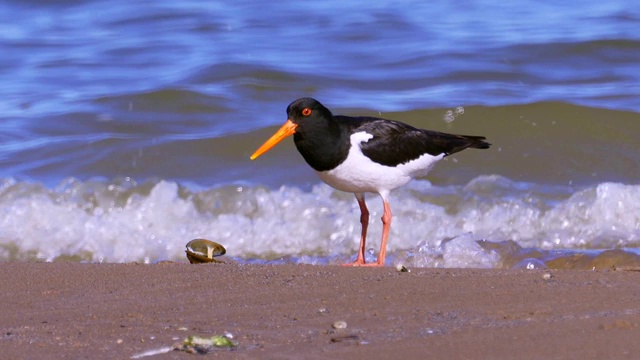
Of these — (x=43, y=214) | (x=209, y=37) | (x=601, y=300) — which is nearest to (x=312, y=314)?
(x=601, y=300)

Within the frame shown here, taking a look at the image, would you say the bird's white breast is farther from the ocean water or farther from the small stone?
the small stone

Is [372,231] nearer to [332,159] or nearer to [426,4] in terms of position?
[332,159]

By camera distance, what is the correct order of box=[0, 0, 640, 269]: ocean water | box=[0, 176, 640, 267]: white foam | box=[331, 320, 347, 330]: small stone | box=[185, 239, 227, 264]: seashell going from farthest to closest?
box=[0, 0, 640, 269]: ocean water → box=[0, 176, 640, 267]: white foam → box=[185, 239, 227, 264]: seashell → box=[331, 320, 347, 330]: small stone

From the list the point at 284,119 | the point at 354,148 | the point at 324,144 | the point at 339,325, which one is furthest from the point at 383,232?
the point at 284,119

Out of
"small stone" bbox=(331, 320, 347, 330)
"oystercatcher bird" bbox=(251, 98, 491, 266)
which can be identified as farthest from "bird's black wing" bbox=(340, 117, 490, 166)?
"small stone" bbox=(331, 320, 347, 330)

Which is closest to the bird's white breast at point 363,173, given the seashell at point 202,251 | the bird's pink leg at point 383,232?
the bird's pink leg at point 383,232

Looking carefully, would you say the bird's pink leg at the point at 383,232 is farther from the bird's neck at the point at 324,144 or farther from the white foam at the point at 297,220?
the bird's neck at the point at 324,144

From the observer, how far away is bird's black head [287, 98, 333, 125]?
6.71 m

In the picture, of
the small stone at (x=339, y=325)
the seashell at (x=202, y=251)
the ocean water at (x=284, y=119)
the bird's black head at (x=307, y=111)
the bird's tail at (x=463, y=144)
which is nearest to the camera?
the small stone at (x=339, y=325)

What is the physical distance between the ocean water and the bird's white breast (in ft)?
2.34

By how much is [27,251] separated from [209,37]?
6842 mm

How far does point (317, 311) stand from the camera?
4.86 m

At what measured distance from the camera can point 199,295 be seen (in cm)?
534

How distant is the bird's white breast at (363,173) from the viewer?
21.8 ft
